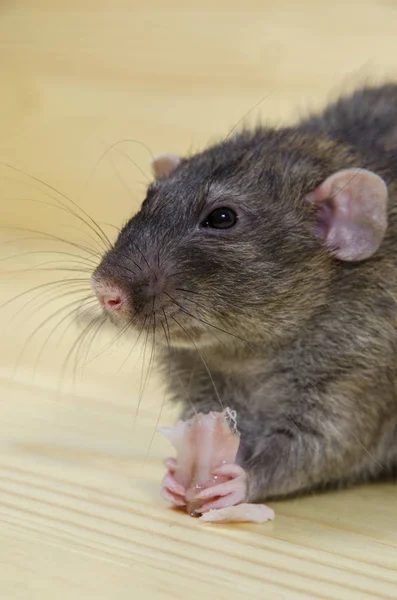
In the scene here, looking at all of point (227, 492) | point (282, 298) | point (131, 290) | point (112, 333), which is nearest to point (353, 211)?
point (282, 298)

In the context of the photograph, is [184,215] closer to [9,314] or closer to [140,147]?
[9,314]

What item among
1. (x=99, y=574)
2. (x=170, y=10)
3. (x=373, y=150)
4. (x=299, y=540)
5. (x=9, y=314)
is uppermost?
(x=170, y=10)

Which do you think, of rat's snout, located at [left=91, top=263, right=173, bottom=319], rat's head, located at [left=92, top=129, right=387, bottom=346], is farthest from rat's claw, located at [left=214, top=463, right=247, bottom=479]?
rat's snout, located at [left=91, top=263, right=173, bottom=319]

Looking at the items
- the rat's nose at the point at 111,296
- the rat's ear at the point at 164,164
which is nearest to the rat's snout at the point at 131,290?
the rat's nose at the point at 111,296

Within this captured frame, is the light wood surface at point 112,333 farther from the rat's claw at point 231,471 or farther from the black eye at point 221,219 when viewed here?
the black eye at point 221,219

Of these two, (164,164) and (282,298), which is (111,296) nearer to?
(282,298)

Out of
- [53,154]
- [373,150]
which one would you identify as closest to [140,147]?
[53,154]
